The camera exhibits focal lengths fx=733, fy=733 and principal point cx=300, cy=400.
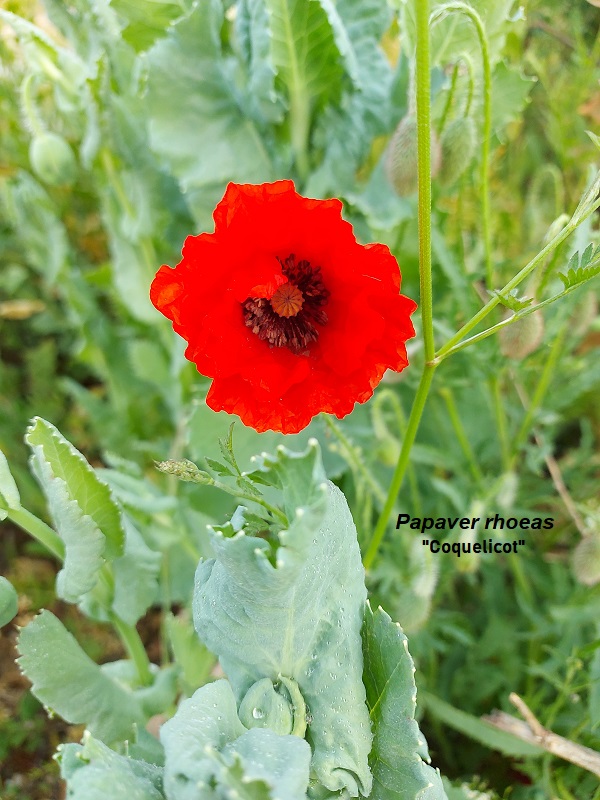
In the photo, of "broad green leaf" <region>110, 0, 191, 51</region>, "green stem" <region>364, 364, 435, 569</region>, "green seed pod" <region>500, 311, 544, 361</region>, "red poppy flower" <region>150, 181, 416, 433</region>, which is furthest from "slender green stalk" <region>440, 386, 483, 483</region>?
"broad green leaf" <region>110, 0, 191, 51</region>

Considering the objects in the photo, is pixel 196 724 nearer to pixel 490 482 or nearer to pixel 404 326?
pixel 404 326

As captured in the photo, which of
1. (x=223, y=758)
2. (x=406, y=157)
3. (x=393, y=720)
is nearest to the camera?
(x=223, y=758)

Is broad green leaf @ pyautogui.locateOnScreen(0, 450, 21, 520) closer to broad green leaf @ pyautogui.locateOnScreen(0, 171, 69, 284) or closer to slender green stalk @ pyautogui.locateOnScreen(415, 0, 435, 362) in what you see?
slender green stalk @ pyautogui.locateOnScreen(415, 0, 435, 362)

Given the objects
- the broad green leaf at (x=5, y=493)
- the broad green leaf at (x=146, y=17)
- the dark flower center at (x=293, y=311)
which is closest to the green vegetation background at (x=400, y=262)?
the broad green leaf at (x=146, y=17)

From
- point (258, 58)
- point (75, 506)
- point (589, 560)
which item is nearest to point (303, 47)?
point (258, 58)

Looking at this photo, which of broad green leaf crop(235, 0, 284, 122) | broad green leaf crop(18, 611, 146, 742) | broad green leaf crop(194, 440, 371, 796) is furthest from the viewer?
broad green leaf crop(235, 0, 284, 122)

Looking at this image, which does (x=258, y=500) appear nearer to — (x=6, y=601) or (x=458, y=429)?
(x=6, y=601)
